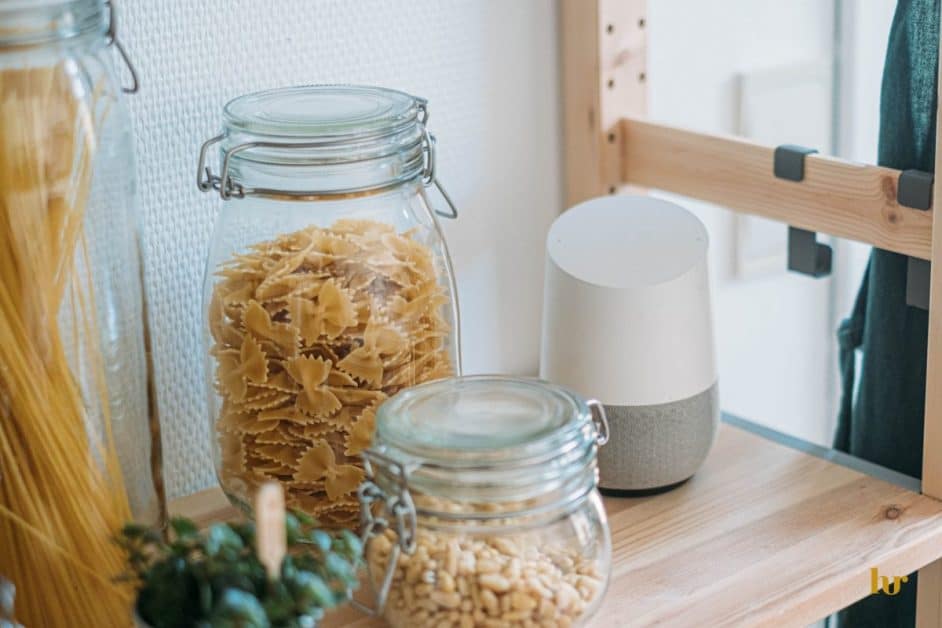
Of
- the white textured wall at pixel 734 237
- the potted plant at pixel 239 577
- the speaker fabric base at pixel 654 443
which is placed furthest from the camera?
the white textured wall at pixel 734 237

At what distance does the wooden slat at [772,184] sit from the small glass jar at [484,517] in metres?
0.31

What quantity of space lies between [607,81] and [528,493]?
0.48 m

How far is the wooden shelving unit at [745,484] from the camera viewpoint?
742 millimetres

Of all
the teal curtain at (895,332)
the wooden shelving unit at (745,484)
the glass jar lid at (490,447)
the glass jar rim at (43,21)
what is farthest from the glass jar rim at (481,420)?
the teal curtain at (895,332)

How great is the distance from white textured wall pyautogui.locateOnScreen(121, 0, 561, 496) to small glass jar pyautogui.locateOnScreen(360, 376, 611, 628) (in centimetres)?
27

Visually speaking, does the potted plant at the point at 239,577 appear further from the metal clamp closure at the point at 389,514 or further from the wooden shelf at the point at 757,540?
the wooden shelf at the point at 757,540

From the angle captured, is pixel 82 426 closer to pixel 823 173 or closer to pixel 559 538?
pixel 559 538

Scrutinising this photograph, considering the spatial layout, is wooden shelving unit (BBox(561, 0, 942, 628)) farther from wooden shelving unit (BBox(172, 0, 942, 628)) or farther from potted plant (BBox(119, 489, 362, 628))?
potted plant (BBox(119, 489, 362, 628))

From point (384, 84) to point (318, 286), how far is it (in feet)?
0.85

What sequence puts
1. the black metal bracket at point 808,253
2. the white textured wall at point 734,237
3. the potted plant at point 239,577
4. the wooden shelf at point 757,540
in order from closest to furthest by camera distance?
the potted plant at point 239,577 < the wooden shelf at point 757,540 < the black metal bracket at point 808,253 < the white textured wall at point 734,237

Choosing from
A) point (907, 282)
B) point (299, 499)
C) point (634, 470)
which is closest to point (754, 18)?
point (907, 282)

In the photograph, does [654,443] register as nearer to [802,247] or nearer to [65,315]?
[802,247]

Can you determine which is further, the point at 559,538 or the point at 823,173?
the point at 823,173

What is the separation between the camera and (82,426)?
2.21 feet
